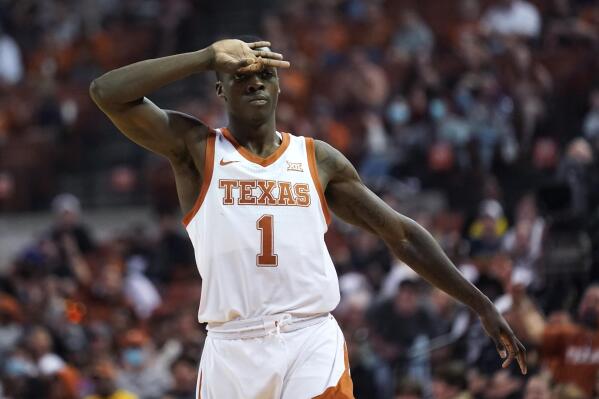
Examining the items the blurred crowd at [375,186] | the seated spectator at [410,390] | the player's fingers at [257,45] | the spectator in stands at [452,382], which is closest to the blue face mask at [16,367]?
the blurred crowd at [375,186]

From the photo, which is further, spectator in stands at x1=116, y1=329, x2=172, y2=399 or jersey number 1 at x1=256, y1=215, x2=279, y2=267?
spectator in stands at x1=116, y1=329, x2=172, y2=399

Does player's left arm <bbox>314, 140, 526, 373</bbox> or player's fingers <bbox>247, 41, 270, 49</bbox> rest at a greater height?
player's fingers <bbox>247, 41, 270, 49</bbox>

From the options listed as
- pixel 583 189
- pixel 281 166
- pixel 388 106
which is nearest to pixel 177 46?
pixel 388 106

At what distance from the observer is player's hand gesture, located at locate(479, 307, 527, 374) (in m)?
5.60

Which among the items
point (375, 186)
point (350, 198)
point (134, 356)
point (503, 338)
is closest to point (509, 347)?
point (503, 338)

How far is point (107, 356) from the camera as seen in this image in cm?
1224

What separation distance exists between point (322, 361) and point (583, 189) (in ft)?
22.0

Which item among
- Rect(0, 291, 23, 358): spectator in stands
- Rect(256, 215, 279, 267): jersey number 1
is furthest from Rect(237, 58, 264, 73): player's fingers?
Rect(0, 291, 23, 358): spectator in stands

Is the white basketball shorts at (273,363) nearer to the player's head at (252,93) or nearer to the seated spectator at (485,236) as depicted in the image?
the player's head at (252,93)

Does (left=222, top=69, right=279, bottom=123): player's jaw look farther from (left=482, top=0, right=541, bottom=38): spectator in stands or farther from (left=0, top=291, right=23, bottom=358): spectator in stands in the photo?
(left=482, top=0, right=541, bottom=38): spectator in stands

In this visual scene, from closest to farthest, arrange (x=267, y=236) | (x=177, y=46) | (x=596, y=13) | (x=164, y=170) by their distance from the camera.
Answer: (x=267, y=236)
(x=596, y=13)
(x=164, y=170)
(x=177, y=46)

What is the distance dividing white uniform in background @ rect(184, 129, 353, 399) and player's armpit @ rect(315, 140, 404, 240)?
231 millimetres

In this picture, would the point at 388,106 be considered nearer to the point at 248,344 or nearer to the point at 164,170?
the point at 164,170

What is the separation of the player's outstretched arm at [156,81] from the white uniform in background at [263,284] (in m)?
0.27
